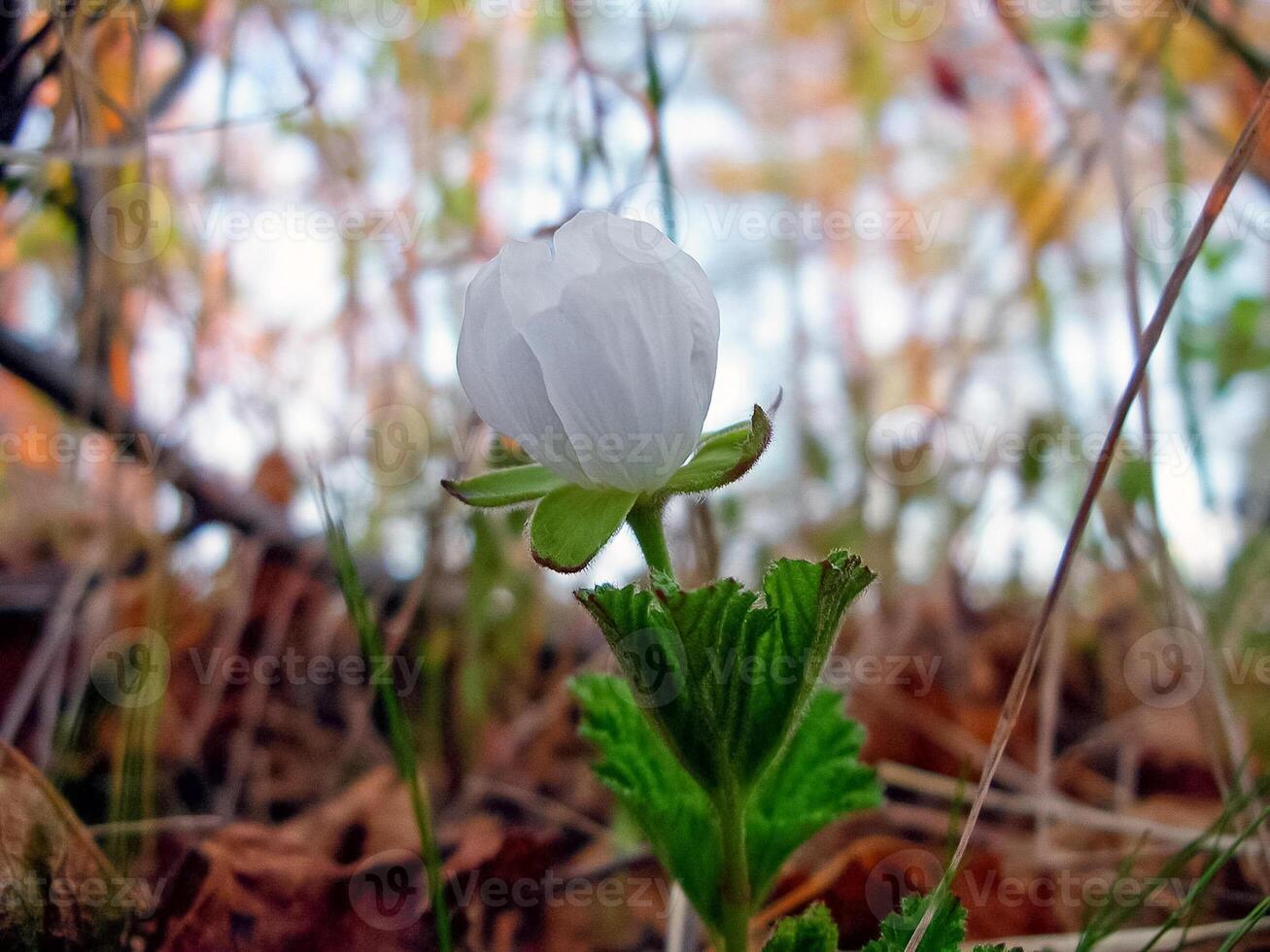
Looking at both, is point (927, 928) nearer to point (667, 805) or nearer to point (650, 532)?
point (667, 805)

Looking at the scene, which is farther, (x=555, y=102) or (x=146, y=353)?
(x=146, y=353)

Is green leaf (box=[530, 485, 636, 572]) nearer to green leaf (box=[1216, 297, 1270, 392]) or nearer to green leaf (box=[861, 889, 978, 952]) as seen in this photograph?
green leaf (box=[861, 889, 978, 952])

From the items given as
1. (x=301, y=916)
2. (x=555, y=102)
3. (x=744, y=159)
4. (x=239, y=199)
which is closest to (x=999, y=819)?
(x=301, y=916)

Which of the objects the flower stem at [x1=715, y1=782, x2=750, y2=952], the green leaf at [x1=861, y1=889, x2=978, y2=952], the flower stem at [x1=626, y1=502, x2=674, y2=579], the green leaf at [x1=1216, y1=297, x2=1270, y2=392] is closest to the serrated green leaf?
the green leaf at [x1=861, y1=889, x2=978, y2=952]

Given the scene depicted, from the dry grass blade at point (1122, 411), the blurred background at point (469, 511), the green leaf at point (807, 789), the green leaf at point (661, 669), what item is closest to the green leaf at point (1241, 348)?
the blurred background at point (469, 511)

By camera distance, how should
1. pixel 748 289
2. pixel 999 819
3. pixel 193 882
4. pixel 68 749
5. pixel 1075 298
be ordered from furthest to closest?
pixel 748 289, pixel 1075 298, pixel 999 819, pixel 68 749, pixel 193 882

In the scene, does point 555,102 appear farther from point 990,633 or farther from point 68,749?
point 990,633

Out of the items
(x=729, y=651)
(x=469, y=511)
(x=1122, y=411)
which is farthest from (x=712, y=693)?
(x=469, y=511)
